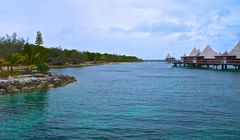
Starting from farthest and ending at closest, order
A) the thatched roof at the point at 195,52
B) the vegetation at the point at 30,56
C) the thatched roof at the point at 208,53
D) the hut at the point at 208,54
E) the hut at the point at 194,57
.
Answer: the thatched roof at the point at 195,52 → the hut at the point at 194,57 → the thatched roof at the point at 208,53 → the hut at the point at 208,54 → the vegetation at the point at 30,56

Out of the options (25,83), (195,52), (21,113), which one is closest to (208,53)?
(195,52)

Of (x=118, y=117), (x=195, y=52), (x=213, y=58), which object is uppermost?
(x=195, y=52)

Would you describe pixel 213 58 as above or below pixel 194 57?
below

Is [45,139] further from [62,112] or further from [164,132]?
[62,112]

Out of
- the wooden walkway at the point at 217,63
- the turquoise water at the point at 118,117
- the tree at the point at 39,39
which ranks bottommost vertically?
the turquoise water at the point at 118,117

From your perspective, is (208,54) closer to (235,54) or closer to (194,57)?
(194,57)

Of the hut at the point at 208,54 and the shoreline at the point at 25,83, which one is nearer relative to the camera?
the shoreline at the point at 25,83

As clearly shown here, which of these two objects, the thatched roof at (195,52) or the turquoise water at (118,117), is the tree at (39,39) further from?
the turquoise water at (118,117)

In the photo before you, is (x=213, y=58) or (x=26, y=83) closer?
(x=26, y=83)

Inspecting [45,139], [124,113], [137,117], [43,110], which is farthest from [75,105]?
[45,139]

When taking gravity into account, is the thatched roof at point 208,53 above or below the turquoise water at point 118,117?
above

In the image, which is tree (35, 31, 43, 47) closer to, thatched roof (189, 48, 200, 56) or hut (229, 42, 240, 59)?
thatched roof (189, 48, 200, 56)

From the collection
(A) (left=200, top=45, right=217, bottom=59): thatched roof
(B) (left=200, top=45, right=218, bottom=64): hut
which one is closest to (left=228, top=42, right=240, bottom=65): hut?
(B) (left=200, top=45, right=218, bottom=64): hut

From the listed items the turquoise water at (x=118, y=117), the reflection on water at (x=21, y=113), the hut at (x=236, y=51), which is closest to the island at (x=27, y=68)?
the reflection on water at (x=21, y=113)
